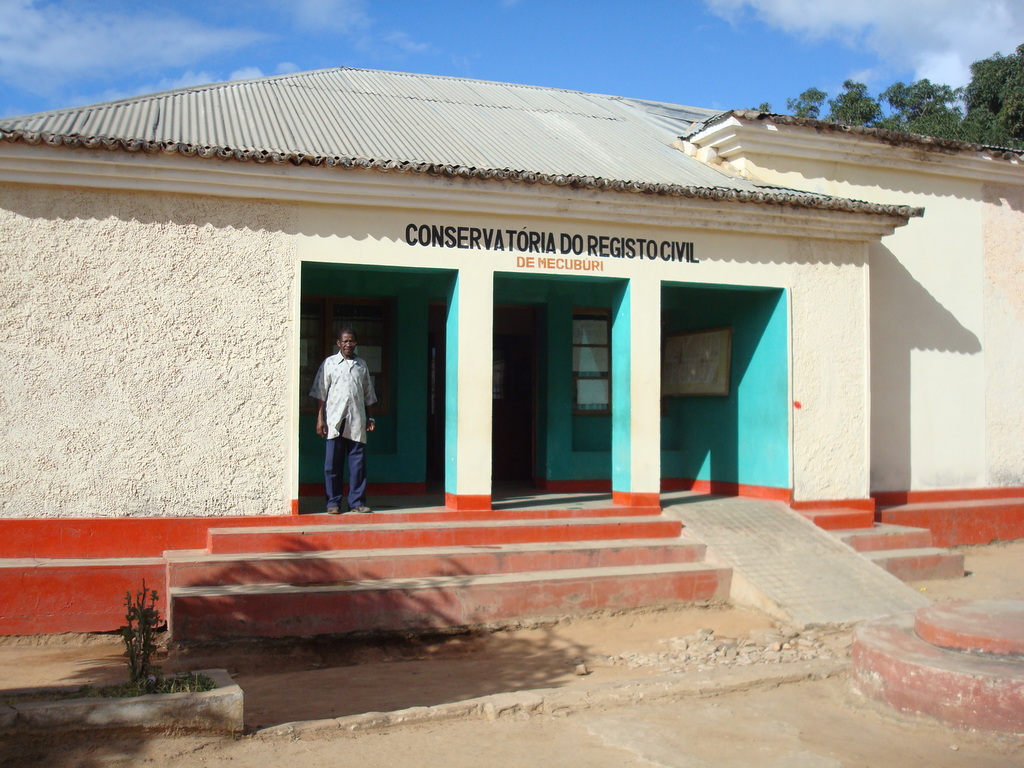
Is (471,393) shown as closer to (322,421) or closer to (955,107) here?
(322,421)

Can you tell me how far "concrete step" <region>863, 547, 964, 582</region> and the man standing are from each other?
5.04 m

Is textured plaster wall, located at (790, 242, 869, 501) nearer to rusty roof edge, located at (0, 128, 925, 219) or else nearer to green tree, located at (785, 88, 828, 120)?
rusty roof edge, located at (0, 128, 925, 219)

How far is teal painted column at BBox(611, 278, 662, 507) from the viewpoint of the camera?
905 cm

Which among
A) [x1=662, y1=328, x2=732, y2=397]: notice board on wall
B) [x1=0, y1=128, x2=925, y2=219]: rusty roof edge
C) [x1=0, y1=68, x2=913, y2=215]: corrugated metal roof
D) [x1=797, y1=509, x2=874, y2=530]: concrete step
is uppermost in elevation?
[x1=0, y1=68, x2=913, y2=215]: corrugated metal roof

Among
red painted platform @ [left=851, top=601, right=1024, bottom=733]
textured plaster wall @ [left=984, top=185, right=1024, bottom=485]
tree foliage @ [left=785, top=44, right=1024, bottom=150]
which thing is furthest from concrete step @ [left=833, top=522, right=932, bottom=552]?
tree foliage @ [left=785, top=44, right=1024, bottom=150]

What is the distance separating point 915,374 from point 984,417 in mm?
1293

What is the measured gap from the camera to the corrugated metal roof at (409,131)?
8.19 meters

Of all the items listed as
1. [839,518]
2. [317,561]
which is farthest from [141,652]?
[839,518]

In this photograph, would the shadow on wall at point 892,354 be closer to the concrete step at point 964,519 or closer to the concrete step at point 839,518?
the concrete step at point 964,519

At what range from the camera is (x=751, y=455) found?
33.3 ft

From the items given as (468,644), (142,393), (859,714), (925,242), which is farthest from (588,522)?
Result: (925,242)

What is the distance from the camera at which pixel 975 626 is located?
5.41m

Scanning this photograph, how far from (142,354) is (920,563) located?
25.3 feet

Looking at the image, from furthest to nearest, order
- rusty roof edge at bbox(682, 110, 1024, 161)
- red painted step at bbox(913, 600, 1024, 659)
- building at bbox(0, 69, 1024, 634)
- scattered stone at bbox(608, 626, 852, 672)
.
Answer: rusty roof edge at bbox(682, 110, 1024, 161)
building at bbox(0, 69, 1024, 634)
scattered stone at bbox(608, 626, 852, 672)
red painted step at bbox(913, 600, 1024, 659)
